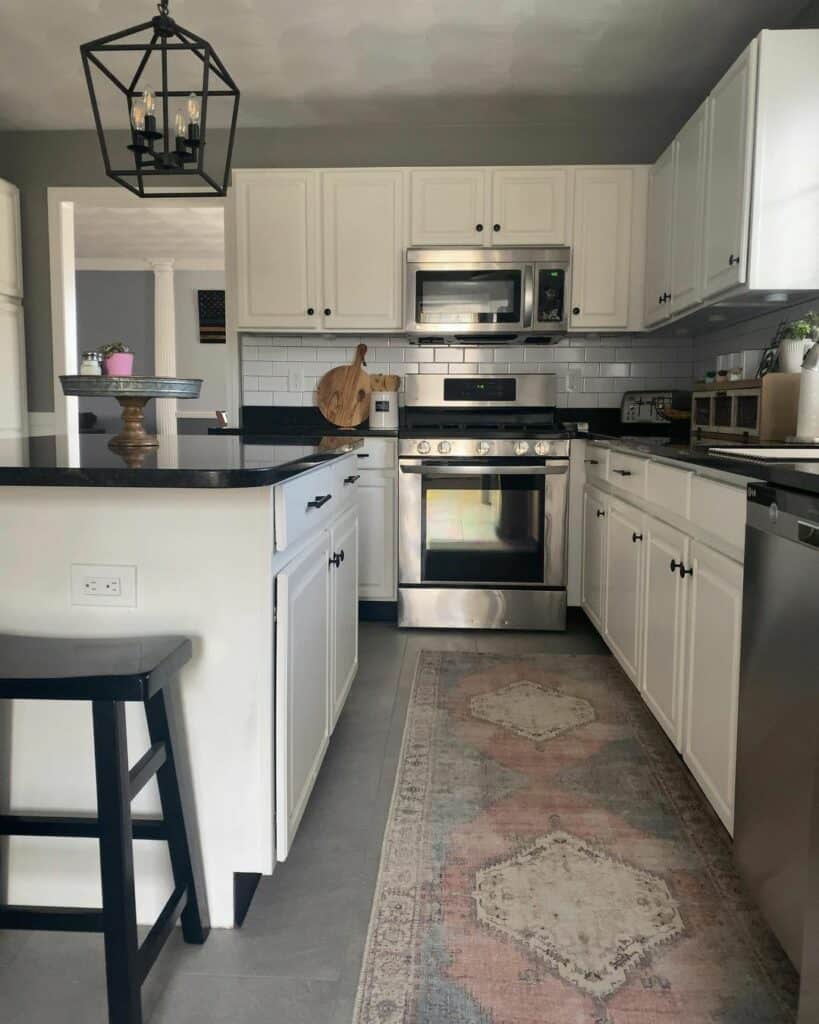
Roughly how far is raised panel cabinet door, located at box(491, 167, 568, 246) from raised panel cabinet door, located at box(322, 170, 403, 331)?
19.0 inches

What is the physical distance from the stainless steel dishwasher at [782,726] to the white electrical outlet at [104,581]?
A: 1145 millimetres

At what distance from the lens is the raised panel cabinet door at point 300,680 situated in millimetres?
1564

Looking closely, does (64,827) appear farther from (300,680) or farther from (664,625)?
(664,625)

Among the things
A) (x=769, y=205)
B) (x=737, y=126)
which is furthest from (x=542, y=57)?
(x=769, y=205)

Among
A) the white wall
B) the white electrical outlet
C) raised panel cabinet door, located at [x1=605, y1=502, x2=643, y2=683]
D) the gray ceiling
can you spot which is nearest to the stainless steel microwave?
the white wall

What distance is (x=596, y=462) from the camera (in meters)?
3.48

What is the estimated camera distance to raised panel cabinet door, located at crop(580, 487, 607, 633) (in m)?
3.31

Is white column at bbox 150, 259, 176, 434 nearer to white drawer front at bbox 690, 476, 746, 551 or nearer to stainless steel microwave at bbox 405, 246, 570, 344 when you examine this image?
stainless steel microwave at bbox 405, 246, 570, 344

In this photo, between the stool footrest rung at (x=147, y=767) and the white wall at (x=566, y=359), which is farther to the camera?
the white wall at (x=566, y=359)

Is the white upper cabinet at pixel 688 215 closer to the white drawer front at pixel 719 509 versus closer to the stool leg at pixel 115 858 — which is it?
the white drawer front at pixel 719 509

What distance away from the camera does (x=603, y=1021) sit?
131cm

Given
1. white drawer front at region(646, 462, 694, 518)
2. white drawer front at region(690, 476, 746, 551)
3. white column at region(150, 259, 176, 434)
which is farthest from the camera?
white column at region(150, 259, 176, 434)

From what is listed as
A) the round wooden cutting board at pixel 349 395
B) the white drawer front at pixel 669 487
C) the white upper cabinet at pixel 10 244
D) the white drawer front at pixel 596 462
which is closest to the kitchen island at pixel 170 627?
the white drawer front at pixel 669 487

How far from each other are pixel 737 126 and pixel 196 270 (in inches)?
322
